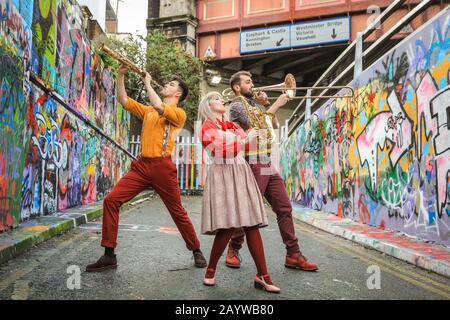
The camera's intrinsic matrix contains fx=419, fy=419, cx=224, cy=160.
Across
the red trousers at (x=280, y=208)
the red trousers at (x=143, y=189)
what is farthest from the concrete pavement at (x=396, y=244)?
the red trousers at (x=143, y=189)

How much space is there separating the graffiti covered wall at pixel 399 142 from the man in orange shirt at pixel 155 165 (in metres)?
2.93

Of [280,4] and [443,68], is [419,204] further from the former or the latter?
[280,4]

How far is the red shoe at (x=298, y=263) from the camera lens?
3.94m

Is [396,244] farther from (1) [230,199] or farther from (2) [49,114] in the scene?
(2) [49,114]

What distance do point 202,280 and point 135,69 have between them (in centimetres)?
197

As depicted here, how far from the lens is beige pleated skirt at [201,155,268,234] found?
3.20 m

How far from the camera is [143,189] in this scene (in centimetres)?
404

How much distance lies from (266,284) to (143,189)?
5.08 ft

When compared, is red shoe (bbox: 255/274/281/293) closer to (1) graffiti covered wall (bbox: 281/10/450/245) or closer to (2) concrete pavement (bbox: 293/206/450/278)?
(2) concrete pavement (bbox: 293/206/450/278)

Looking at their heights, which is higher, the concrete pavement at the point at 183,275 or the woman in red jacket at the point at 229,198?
the woman in red jacket at the point at 229,198

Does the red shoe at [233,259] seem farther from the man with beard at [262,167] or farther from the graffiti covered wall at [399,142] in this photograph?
the graffiti covered wall at [399,142]

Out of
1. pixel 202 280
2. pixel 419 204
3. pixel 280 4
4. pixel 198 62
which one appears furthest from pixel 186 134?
pixel 202 280

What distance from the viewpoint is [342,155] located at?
840cm

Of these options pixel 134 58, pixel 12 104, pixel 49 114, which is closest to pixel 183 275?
pixel 12 104
